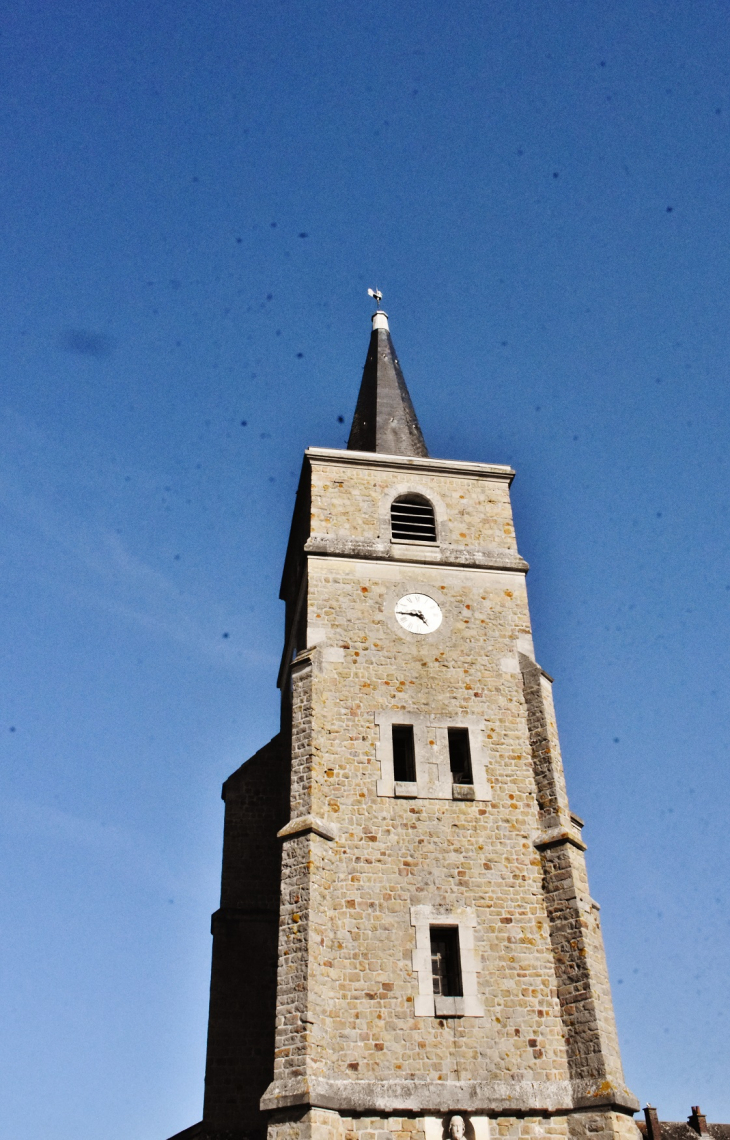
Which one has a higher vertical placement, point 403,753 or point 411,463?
point 411,463

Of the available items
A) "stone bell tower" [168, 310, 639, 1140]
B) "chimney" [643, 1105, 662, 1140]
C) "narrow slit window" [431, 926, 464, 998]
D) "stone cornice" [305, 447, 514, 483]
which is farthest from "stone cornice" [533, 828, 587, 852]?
"chimney" [643, 1105, 662, 1140]

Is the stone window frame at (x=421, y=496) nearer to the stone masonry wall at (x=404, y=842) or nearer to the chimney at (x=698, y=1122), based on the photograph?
the stone masonry wall at (x=404, y=842)

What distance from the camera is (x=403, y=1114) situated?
11891mm

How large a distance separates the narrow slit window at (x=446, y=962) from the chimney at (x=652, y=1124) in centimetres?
1883

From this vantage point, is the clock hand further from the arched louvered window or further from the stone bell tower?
the arched louvered window

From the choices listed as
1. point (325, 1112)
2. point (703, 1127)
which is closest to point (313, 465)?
point (325, 1112)

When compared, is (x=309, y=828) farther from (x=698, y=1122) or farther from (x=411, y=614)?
(x=698, y=1122)

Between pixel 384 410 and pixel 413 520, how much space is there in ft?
12.6

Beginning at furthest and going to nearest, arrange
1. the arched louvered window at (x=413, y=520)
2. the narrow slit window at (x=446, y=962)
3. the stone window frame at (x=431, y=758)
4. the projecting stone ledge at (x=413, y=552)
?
the arched louvered window at (x=413, y=520) → the projecting stone ledge at (x=413, y=552) → the stone window frame at (x=431, y=758) → the narrow slit window at (x=446, y=962)

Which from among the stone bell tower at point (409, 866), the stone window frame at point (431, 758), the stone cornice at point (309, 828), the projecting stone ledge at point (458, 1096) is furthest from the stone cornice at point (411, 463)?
the projecting stone ledge at point (458, 1096)

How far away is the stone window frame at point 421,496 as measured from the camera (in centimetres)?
1695

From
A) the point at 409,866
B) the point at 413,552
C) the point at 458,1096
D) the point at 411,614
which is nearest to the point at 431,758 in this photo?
the point at 409,866

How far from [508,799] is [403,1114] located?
175 inches

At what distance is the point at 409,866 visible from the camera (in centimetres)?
1366
